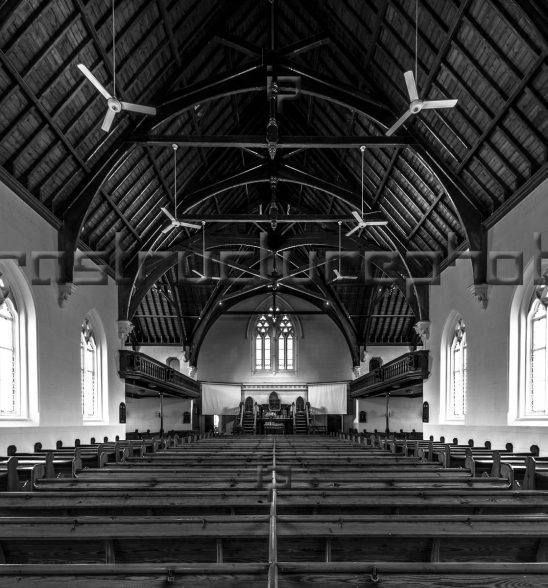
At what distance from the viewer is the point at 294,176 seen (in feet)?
68.3

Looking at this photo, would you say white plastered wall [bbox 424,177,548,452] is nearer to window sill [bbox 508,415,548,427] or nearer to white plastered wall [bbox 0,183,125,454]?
window sill [bbox 508,415,548,427]

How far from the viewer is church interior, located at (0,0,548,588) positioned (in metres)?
4.34

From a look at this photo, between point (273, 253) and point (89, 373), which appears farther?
point (273, 253)

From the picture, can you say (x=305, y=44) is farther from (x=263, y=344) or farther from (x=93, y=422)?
(x=263, y=344)

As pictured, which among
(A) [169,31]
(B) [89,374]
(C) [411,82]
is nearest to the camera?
(C) [411,82]

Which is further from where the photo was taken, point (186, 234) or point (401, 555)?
point (186, 234)

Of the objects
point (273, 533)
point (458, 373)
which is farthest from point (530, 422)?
point (273, 533)

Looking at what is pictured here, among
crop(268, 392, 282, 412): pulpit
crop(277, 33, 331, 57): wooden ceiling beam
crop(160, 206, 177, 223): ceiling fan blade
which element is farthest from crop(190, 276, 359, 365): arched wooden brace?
crop(277, 33, 331, 57): wooden ceiling beam

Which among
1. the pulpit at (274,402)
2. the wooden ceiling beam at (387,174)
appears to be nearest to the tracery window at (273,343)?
the pulpit at (274,402)

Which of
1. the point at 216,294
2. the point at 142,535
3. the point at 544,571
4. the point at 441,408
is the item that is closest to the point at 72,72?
the point at 142,535

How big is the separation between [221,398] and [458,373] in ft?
65.8

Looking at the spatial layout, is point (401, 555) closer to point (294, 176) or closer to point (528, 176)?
point (528, 176)

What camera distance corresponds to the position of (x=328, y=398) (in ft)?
121

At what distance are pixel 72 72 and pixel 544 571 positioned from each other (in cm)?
1288
